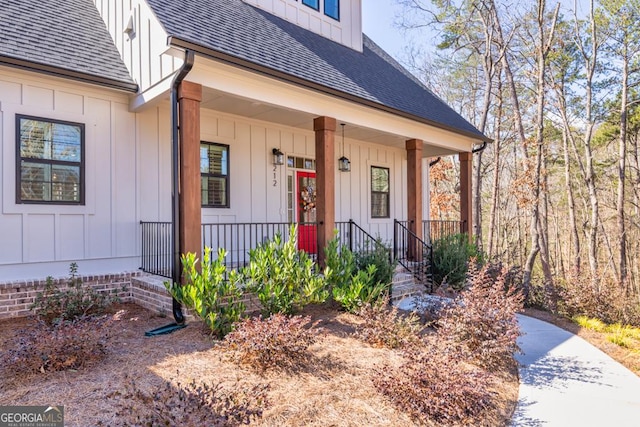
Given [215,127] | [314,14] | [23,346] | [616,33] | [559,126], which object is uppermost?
[616,33]

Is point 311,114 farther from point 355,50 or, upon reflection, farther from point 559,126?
point 559,126

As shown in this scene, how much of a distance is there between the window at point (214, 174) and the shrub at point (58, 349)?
11.9ft

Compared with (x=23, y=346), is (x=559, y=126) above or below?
above

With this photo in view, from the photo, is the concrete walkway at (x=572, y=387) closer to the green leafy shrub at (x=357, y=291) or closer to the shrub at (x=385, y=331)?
the shrub at (x=385, y=331)

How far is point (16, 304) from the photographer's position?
18.0 ft

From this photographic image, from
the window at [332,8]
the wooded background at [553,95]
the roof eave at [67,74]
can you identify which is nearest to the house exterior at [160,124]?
the roof eave at [67,74]

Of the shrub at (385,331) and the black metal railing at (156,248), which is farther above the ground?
the black metal railing at (156,248)

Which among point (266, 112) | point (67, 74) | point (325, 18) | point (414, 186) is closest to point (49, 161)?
point (67, 74)

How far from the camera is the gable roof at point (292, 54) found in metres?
5.73

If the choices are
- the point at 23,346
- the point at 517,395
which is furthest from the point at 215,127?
the point at 517,395

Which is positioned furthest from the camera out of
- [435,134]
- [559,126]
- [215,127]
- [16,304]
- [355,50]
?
[559,126]

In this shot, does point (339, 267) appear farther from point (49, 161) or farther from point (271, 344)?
point (49, 161)

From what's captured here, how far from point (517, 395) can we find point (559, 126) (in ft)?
49.4

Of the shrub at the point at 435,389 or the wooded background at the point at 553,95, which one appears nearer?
the shrub at the point at 435,389
